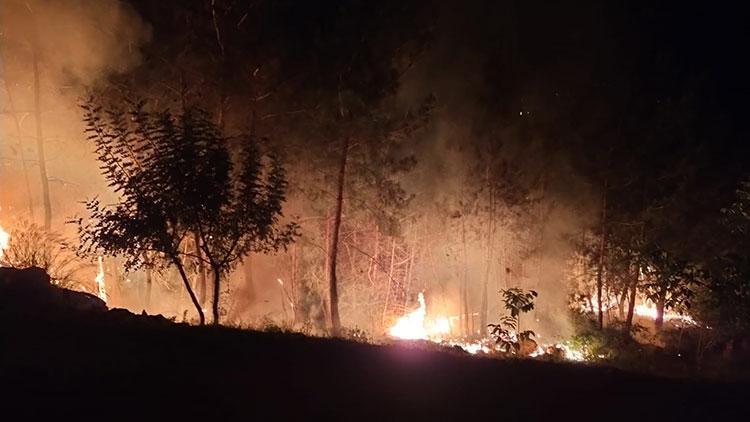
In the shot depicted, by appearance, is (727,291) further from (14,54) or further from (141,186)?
(14,54)

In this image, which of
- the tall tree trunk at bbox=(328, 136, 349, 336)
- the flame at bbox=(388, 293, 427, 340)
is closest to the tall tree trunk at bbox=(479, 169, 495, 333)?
the flame at bbox=(388, 293, 427, 340)

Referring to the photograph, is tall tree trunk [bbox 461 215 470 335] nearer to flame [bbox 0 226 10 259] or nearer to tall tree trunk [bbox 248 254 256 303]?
tall tree trunk [bbox 248 254 256 303]

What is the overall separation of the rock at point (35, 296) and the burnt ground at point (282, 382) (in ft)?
1.70

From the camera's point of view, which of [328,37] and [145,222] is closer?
[145,222]

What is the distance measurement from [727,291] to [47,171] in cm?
1431

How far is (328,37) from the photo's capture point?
40.8 ft

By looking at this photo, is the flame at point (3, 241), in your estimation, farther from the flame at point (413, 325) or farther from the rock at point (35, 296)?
the flame at point (413, 325)

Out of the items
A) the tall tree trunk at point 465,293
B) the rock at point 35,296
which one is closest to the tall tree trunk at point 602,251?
the tall tree trunk at point 465,293

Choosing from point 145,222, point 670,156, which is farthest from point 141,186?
point 670,156

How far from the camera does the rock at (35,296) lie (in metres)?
6.96

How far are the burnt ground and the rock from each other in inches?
20.4

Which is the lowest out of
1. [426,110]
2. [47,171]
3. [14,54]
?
[47,171]

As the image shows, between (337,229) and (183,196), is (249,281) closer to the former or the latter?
(337,229)

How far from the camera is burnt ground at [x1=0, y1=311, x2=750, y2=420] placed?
4.55 meters
